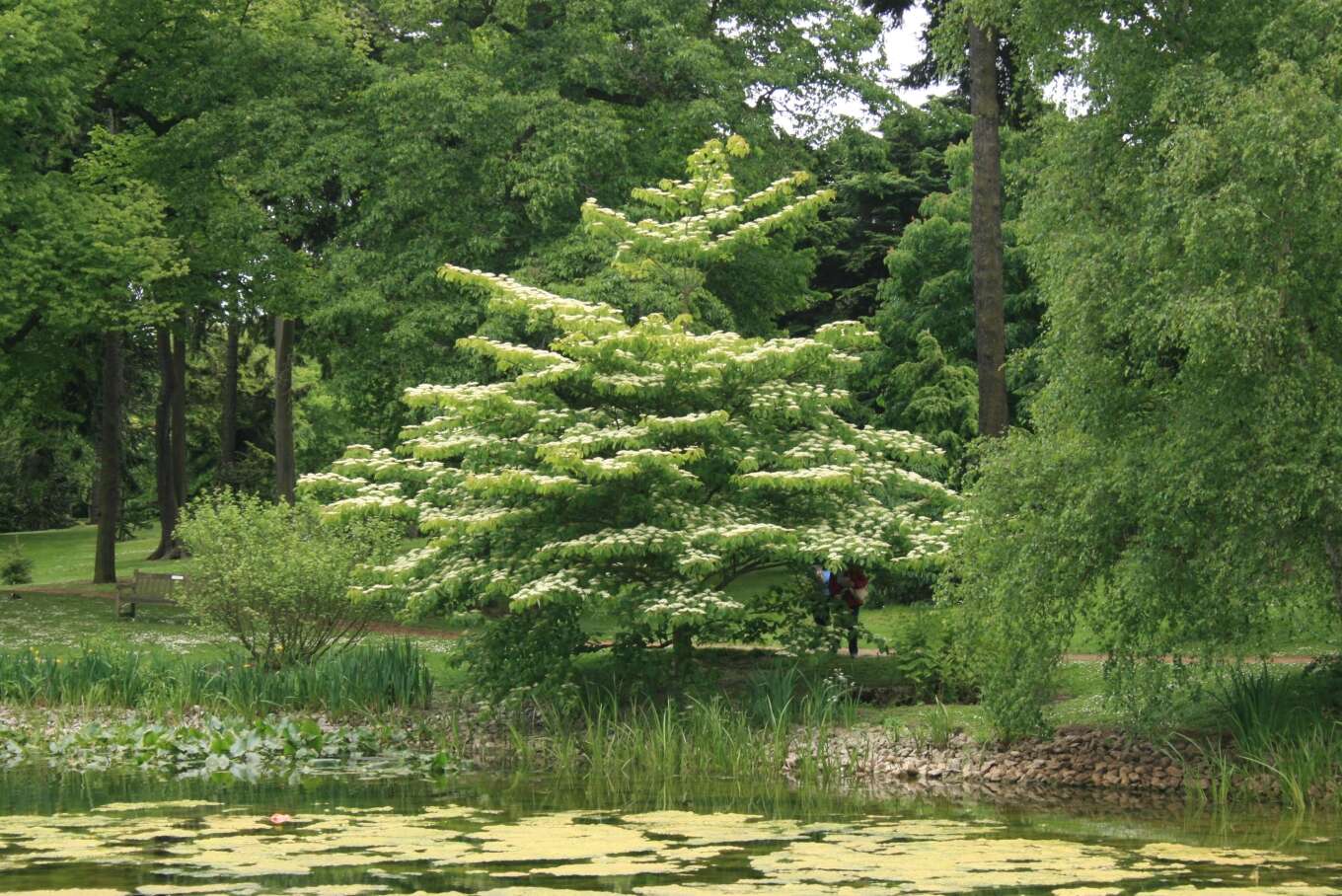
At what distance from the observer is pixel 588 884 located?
10266 millimetres

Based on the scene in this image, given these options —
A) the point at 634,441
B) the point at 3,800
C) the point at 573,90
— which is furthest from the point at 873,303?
the point at 3,800

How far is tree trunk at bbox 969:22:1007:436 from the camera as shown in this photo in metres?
20.7

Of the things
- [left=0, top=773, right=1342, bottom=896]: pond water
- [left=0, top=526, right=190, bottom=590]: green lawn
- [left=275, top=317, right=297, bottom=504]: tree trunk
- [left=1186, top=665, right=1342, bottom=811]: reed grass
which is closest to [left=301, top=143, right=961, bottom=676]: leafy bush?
[left=0, top=773, right=1342, bottom=896]: pond water

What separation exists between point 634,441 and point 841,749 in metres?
4.16

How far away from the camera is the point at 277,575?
65.5 ft

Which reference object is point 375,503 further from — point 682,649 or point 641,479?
point 682,649

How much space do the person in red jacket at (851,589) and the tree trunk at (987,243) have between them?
254cm

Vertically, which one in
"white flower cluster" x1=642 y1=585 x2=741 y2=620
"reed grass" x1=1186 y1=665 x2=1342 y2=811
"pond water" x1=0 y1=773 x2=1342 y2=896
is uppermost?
"white flower cluster" x1=642 y1=585 x2=741 y2=620

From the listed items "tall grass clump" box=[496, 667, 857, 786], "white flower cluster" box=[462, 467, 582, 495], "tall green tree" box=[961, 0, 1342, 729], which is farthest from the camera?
"white flower cluster" box=[462, 467, 582, 495]

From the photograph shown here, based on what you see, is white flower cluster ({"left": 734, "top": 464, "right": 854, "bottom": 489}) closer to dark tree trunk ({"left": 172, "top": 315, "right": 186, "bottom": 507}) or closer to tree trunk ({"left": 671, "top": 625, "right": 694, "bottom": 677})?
tree trunk ({"left": 671, "top": 625, "right": 694, "bottom": 677})

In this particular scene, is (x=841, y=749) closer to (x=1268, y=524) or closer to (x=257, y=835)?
(x=1268, y=524)

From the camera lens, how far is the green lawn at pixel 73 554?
41062 millimetres

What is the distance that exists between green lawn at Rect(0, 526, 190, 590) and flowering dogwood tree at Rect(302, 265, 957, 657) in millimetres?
20239

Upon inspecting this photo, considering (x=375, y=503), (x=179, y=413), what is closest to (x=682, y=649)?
(x=375, y=503)
